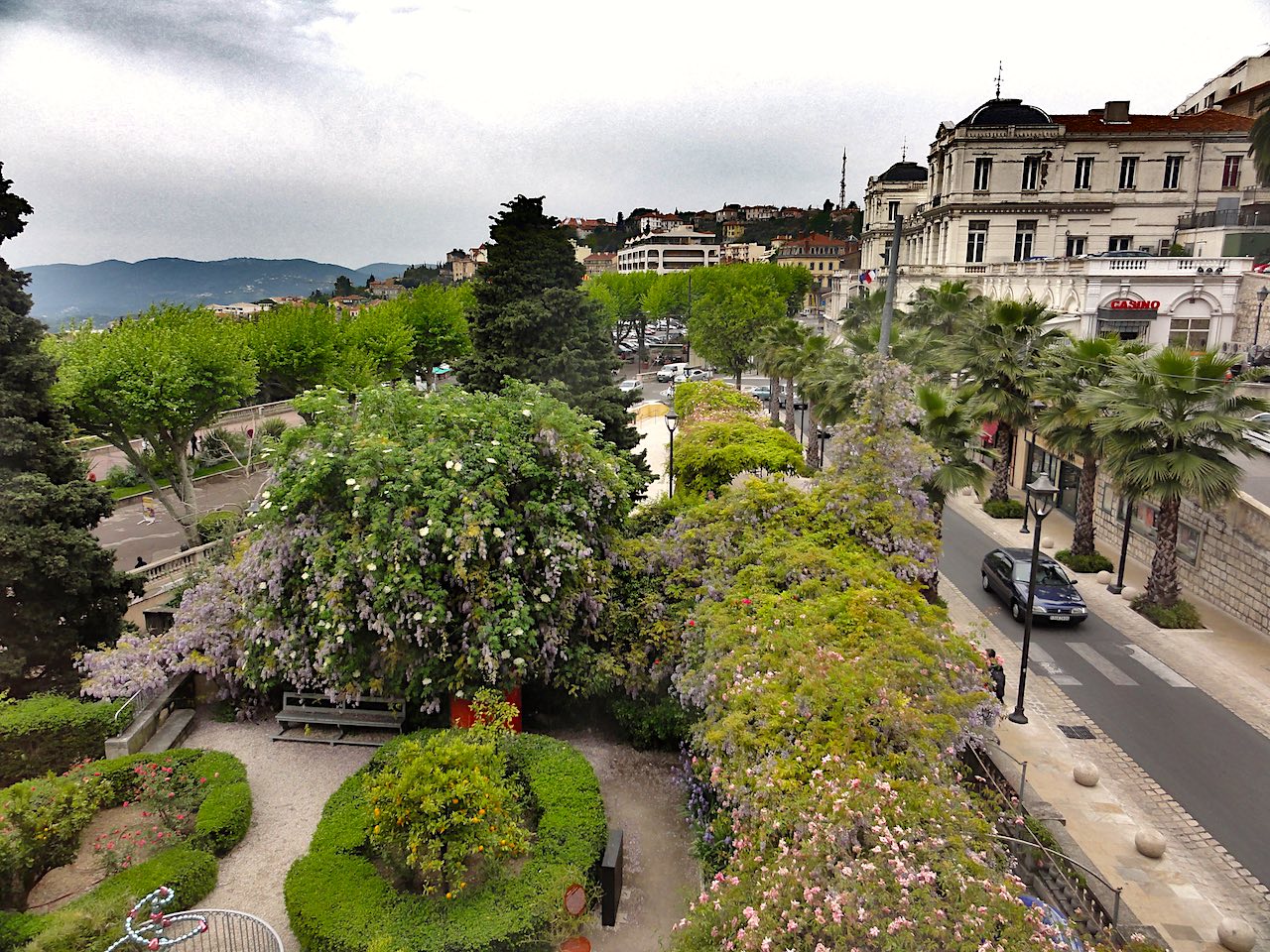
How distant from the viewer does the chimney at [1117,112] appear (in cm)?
4956

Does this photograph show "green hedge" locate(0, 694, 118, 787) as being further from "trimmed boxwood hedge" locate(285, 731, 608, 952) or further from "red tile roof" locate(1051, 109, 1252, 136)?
"red tile roof" locate(1051, 109, 1252, 136)

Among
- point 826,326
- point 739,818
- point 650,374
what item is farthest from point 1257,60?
point 739,818

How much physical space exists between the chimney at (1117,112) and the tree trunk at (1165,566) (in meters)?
43.0

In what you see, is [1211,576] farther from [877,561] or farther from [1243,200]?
[1243,200]

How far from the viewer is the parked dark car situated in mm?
18234

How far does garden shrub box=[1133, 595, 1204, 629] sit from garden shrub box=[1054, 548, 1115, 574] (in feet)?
10.2

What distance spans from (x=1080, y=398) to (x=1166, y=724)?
8.57 metres

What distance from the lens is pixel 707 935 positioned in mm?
6781

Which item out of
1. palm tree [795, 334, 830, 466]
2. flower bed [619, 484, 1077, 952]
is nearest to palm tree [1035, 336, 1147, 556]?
palm tree [795, 334, 830, 466]

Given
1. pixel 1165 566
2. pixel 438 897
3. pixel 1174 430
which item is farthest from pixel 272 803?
pixel 1165 566

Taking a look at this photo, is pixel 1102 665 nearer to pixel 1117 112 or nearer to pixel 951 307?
pixel 951 307

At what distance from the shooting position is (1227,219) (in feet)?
141

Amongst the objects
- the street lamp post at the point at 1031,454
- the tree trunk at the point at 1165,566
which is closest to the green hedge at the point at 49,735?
the tree trunk at the point at 1165,566

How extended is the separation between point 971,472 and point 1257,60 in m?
62.4
